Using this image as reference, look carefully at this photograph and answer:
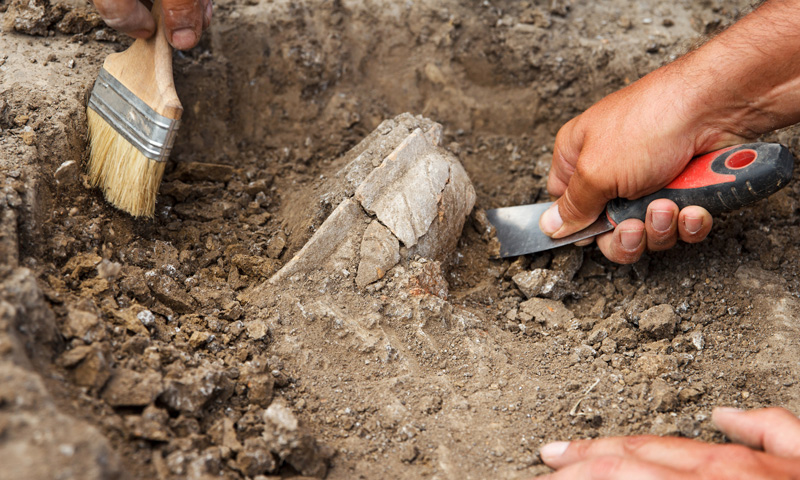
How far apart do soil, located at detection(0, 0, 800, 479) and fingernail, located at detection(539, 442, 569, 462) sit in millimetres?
63

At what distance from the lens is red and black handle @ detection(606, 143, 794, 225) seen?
2.28 metres

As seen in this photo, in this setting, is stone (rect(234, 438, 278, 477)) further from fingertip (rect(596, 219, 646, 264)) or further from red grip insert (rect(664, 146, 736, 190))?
red grip insert (rect(664, 146, 736, 190))

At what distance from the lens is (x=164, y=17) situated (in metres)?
2.47

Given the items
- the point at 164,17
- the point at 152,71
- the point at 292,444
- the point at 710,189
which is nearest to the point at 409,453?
the point at 292,444

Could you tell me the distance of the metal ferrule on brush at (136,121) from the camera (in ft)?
8.05

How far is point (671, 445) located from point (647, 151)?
1.23 m

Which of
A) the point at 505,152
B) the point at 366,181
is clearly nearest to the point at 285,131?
the point at 366,181

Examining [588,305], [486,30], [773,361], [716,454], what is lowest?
[588,305]

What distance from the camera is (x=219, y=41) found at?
333cm

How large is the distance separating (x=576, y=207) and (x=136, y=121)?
2.00 meters

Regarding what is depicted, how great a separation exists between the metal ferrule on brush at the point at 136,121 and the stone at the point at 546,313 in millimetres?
1740

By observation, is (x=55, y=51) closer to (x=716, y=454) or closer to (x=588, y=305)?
(x=588, y=305)

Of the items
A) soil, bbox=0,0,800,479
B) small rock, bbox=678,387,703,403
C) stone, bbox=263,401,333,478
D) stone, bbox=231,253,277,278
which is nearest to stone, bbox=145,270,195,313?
soil, bbox=0,0,800,479

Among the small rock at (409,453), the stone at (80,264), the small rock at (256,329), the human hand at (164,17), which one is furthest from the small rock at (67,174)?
the small rock at (409,453)
